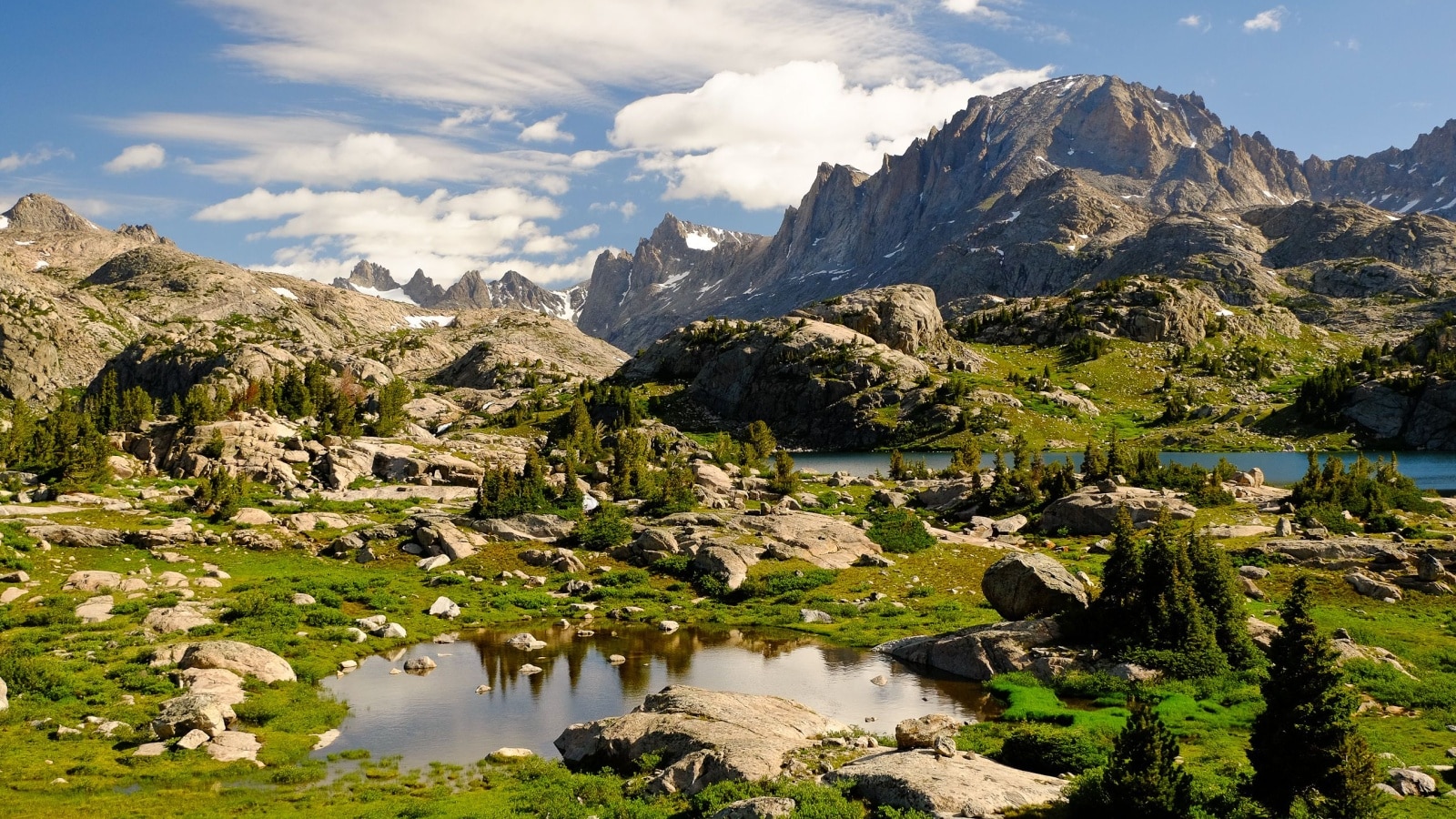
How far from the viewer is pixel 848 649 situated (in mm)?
42000

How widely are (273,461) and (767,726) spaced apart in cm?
6531

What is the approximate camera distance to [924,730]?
92.7 feet

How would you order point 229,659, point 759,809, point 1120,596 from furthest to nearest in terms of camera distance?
point 1120,596 → point 229,659 → point 759,809

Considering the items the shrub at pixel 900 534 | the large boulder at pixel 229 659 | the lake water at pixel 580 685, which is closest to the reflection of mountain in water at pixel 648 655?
the lake water at pixel 580 685

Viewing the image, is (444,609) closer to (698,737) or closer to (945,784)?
(698,737)

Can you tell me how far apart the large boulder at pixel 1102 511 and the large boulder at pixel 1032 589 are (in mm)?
25944

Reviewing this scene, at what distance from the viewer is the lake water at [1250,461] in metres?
111

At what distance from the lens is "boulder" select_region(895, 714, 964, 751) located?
27219 millimetres

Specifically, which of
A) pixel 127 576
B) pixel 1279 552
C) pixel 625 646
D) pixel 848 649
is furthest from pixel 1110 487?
pixel 127 576

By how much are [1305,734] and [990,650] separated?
57.0 ft

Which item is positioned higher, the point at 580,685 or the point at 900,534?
the point at 900,534

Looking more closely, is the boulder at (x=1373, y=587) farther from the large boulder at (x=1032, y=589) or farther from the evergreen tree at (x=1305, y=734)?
the evergreen tree at (x=1305, y=734)

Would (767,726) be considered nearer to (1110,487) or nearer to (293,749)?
(293,749)

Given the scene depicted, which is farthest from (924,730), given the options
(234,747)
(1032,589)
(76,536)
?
(76,536)
